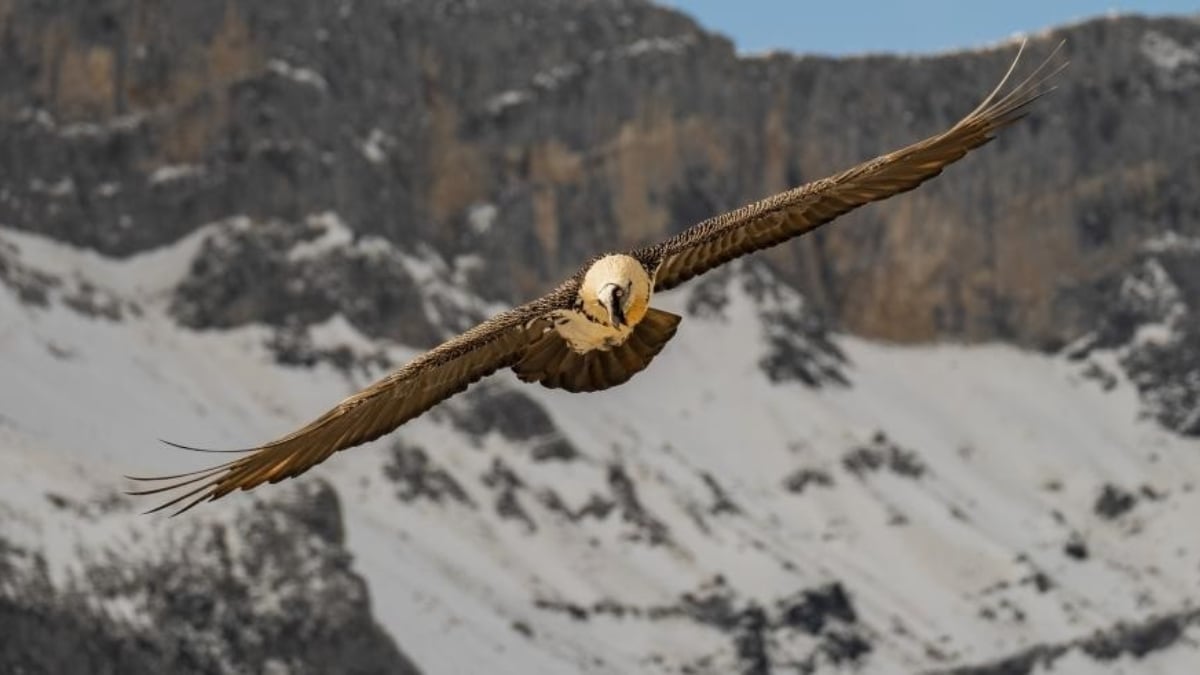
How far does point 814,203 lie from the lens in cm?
3472

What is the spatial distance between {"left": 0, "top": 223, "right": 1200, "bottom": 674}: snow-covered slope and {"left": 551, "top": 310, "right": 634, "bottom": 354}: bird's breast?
10380 cm

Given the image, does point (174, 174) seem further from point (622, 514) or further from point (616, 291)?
point (616, 291)

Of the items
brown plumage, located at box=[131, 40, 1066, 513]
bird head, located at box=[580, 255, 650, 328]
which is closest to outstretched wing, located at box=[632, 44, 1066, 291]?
brown plumage, located at box=[131, 40, 1066, 513]

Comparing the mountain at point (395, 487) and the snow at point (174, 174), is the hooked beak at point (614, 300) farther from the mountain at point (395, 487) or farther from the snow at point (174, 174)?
the snow at point (174, 174)

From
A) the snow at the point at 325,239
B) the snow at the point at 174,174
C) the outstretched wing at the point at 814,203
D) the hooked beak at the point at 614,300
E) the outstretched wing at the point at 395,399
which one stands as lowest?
the hooked beak at the point at 614,300

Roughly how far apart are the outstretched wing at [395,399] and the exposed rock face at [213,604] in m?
85.6

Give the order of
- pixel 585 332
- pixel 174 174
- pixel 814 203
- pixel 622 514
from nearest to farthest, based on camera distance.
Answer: pixel 585 332, pixel 814 203, pixel 622 514, pixel 174 174

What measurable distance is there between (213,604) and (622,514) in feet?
156

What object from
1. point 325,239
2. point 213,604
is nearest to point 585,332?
point 213,604

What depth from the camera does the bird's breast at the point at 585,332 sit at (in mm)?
32281

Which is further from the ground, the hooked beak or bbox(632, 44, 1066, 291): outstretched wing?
bbox(632, 44, 1066, 291): outstretched wing

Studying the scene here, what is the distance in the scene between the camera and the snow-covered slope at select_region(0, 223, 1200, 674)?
496 feet

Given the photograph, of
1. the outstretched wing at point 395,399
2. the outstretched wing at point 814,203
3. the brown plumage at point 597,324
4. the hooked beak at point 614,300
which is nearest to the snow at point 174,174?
the outstretched wing at point 814,203

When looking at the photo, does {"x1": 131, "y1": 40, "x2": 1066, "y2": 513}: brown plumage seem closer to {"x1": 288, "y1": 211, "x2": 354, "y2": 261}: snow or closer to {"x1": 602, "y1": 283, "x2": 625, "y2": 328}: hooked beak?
{"x1": 602, "y1": 283, "x2": 625, "y2": 328}: hooked beak
